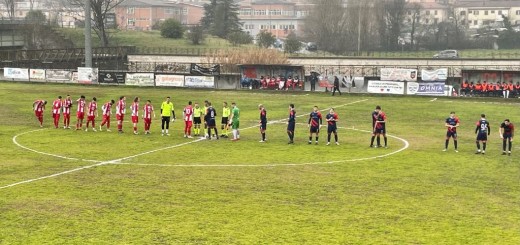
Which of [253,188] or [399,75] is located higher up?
[399,75]

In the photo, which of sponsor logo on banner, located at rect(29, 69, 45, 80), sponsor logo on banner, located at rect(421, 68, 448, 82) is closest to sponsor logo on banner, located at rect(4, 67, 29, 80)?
sponsor logo on banner, located at rect(29, 69, 45, 80)

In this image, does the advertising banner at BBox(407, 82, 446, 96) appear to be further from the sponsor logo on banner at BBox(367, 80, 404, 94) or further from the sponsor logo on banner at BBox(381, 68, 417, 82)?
the sponsor logo on banner at BBox(381, 68, 417, 82)

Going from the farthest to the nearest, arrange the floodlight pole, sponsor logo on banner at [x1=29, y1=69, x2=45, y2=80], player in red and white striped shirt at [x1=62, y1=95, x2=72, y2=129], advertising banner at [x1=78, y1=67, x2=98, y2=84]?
sponsor logo on banner at [x1=29, y1=69, x2=45, y2=80] → advertising banner at [x1=78, y1=67, x2=98, y2=84] → the floodlight pole → player in red and white striped shirt at [x1=62, y1=95, x2=72, y2=129]

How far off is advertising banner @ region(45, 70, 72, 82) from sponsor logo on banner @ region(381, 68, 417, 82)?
31129 millimetres

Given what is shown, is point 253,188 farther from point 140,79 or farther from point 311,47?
point 311,47

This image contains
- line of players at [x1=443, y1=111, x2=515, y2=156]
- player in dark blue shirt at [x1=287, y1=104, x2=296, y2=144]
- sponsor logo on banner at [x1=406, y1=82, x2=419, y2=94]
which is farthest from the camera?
sponsor logo on banner at [x1=406, y1=82, x2=419, y2=94]

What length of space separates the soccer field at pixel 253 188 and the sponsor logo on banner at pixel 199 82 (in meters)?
26.5

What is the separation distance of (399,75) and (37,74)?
36.3 m

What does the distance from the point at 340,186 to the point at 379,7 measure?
367 feet

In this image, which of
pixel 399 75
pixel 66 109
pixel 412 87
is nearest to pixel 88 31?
pixel 399 75

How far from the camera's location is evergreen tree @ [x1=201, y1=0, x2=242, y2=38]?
452ft

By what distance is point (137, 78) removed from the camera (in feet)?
242

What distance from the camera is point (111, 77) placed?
247 ft

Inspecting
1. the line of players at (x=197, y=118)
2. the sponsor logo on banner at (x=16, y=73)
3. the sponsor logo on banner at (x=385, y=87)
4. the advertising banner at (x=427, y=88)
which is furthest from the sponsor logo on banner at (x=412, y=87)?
the sponsor logo on banner at (x=16, y=73)
